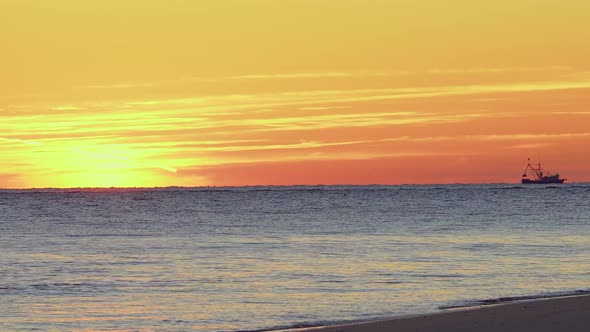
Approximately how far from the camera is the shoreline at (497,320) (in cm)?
1744

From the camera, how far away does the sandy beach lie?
17.4m

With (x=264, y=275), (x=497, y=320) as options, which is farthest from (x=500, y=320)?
(x=264, y=275)

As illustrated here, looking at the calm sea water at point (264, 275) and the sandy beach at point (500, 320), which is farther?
the calm sea water at point (264, 275)

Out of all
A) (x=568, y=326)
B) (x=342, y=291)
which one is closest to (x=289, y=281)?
(x=342, y=291)

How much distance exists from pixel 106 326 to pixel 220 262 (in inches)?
517

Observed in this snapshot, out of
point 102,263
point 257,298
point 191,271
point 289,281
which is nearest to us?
point 257,298

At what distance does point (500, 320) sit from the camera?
1814 cm

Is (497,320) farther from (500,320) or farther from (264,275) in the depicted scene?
(264,275)

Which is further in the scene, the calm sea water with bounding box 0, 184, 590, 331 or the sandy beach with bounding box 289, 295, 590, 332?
the calm sea water with bounding box 0, 184, 590, 331

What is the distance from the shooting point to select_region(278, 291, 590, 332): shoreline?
1744 cm

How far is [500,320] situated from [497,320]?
5 cm

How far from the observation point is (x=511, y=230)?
51.5m

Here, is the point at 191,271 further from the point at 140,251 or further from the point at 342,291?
the point at 140,251

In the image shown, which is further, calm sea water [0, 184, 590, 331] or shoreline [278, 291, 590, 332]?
calm sea water [0, 184, 590, 331]
